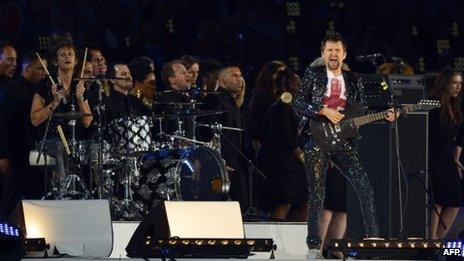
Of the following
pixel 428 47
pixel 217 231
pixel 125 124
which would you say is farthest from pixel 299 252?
pixel 428 47

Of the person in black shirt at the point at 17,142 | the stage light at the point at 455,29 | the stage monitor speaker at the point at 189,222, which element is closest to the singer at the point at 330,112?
the stage monitor speaker at the point at 189,222

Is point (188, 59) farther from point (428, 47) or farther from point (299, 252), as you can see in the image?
point (428, 47)

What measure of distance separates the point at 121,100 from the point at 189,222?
3.54 meters

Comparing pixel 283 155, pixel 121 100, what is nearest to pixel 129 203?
pixel 121 100

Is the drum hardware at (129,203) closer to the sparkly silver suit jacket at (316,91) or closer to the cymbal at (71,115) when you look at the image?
the cymbal at (71,115)

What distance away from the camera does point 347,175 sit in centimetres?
1191

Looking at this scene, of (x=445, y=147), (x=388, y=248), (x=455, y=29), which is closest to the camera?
(x=388, y=248)

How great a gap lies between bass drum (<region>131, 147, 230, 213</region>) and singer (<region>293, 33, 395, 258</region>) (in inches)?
111

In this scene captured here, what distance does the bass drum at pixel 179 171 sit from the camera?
575 inches

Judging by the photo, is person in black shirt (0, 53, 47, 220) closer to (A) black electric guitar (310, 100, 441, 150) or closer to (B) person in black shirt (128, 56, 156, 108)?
(B) person in black shirt (128, 56, 156, 108)

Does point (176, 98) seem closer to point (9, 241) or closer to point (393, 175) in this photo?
point (393, 175)

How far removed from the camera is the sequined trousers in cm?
1185

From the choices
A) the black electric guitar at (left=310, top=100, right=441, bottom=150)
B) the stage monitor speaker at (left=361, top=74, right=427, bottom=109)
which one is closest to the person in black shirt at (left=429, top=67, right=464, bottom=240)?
→ the stage monitor speaker at (left=361, top=74, right=427, bottom=109)

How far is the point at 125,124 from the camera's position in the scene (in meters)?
14.4
